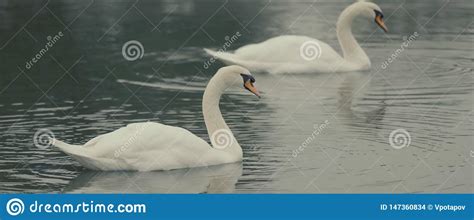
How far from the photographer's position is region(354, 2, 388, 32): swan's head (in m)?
20.8

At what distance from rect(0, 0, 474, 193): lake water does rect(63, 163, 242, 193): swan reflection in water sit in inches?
0.8

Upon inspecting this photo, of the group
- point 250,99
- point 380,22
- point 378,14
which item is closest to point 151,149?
point 250,99

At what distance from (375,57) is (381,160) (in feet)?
25.7

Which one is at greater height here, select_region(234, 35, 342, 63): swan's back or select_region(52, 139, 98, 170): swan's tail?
select_region(234, 35, 342, 63): swan's back

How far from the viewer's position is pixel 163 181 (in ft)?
43.1

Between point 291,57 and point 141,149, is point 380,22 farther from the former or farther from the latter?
point 141,149

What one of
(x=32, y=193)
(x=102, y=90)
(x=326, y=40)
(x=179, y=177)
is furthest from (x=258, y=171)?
(x=326, y=40)

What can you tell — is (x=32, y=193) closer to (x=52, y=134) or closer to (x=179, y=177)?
(x=179, y=177)

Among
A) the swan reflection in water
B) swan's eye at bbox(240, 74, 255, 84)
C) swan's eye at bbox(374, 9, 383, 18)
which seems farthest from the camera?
swan's eye at bbox(374, 9, 383, 18)

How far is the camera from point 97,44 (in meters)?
22.1

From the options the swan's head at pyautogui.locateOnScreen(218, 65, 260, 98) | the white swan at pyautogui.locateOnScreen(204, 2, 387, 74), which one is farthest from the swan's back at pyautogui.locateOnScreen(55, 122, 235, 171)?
the white swan at pyautogui.locateOnScreen(204, 2, 387, 74)

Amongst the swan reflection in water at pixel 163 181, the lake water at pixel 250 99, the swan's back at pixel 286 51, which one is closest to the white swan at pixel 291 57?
the swan's back at pixel 286 51

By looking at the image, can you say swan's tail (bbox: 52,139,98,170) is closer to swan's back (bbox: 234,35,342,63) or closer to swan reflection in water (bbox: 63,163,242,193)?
swan reflection in water (bbox: 63,163,242,193)

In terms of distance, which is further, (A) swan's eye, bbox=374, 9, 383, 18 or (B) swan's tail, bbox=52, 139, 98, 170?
(A) swan's eye, bbox=374, 9, 383, 18
